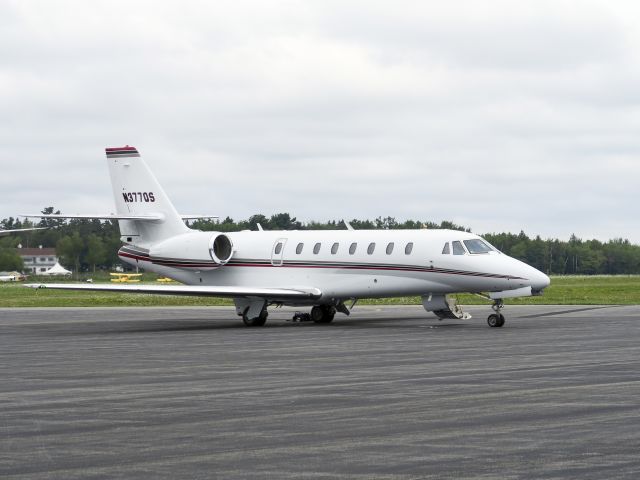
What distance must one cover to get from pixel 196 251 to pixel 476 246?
33.0ft

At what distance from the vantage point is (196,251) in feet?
132

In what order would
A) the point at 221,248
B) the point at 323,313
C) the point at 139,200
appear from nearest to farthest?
the point at 323,313 → the point at 221,248 → the point at 139,200

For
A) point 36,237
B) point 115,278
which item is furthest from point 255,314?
point 36,237

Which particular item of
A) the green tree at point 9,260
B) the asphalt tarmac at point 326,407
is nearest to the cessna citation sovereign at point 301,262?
the asphalt tarmac at point 326,407

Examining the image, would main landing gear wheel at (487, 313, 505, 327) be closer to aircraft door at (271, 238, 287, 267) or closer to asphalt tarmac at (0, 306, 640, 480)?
asphalt tarmac at (0, 306, 640, 480)

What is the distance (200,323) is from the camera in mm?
39469

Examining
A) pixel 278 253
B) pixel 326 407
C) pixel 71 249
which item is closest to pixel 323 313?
pixel 278 253

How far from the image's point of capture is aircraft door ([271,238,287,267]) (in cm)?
3888

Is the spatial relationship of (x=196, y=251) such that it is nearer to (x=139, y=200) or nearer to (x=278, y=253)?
(x=278, y=253)

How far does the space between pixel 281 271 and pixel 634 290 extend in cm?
3661

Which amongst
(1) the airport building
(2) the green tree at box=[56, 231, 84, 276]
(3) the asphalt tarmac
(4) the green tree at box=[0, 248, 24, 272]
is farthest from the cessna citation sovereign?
(1) the airport building

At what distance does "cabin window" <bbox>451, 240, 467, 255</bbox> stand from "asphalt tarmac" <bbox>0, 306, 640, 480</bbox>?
5970 millimetres

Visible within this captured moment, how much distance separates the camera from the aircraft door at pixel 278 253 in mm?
38875

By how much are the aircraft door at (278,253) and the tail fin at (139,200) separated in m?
3.99
